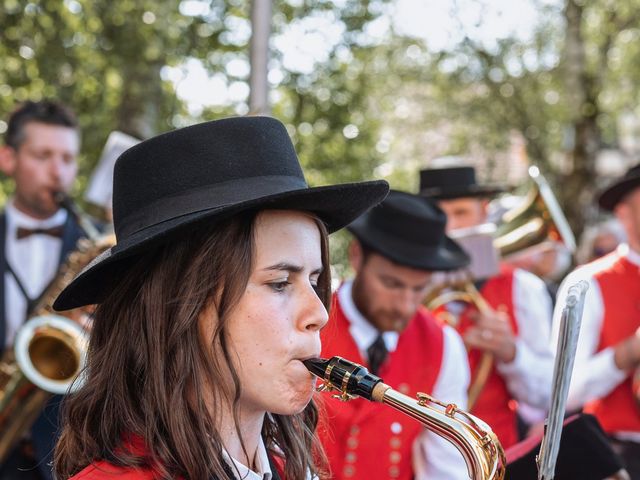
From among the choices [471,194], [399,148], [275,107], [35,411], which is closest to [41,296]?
Result: [35,411]

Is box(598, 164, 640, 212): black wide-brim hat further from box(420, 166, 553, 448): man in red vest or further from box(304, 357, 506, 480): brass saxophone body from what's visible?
box(304, 357, 506, 480): brass saxophone body

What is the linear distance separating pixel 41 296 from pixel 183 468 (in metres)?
3.03

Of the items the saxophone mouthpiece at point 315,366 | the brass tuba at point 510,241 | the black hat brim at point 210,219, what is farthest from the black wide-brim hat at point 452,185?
the saxophone mouthpiece at point 315,366

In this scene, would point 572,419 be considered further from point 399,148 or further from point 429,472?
point 399,148

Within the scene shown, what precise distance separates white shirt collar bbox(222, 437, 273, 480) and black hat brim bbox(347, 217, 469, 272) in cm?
175

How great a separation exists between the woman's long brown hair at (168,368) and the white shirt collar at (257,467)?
0.04m

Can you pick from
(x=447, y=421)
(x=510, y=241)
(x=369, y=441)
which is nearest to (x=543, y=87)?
(x=510, y=241)

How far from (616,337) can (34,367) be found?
279 cm

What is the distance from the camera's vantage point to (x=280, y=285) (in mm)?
2012

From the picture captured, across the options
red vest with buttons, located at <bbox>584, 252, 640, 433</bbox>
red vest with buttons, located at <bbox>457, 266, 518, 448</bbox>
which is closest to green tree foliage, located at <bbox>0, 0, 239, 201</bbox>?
red vest with buttons, located at <bbox>457, 266, 518, 448</bbox>

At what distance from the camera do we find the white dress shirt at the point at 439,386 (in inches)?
143

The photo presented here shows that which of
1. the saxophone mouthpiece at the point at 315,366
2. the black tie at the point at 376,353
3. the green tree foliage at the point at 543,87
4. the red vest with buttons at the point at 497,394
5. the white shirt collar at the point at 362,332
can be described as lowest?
the red vest with buttons at the point at 497,394

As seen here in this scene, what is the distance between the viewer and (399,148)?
18.1m

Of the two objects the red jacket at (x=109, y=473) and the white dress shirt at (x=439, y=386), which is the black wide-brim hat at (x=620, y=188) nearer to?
the white dress shirt at (x=439, y=386)
